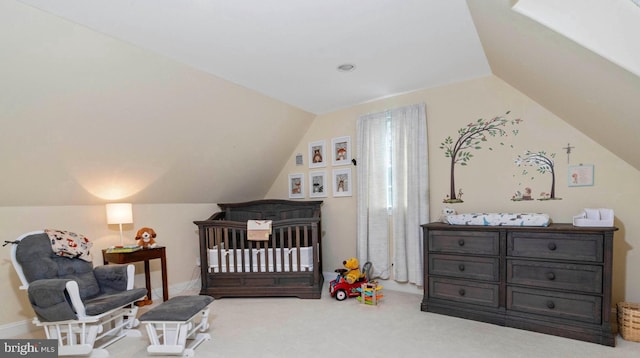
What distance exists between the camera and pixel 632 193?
103 inches

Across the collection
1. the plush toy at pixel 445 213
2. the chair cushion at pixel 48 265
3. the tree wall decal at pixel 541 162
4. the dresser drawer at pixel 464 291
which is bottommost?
the dresser drawer at pixel 464 291

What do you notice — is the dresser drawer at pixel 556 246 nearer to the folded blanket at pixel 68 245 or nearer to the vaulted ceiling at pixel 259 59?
the vaulted ceiling at pixel 259 59

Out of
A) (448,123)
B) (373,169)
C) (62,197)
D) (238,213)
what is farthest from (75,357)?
(448,123)

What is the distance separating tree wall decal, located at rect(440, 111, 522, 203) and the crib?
5.47ft

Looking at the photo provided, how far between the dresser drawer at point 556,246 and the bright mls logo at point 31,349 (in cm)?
369

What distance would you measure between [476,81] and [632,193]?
5.52ft

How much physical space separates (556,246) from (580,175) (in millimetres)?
808

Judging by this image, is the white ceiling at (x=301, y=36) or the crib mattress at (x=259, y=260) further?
the crib mattress at (x=259, y=260)

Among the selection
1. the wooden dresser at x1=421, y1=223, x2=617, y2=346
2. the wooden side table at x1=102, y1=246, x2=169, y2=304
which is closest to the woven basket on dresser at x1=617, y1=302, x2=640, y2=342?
the wooden dresser at x1=421, y1=223, x2=617, y2=346

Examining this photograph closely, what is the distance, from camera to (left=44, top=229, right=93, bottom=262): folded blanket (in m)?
2.60

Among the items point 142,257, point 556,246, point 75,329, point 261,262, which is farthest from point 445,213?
point 75,329

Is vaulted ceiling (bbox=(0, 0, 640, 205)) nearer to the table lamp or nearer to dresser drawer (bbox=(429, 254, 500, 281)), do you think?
the table lamp

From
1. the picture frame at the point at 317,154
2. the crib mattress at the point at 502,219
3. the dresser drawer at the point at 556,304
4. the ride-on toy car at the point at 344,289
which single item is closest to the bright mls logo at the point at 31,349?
the ride-on toy car at the point at 344,289

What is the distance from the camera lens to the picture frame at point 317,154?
448 cm
